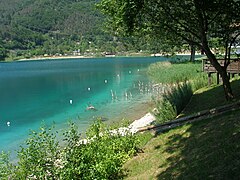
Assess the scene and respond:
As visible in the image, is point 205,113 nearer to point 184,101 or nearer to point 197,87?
point 184,101

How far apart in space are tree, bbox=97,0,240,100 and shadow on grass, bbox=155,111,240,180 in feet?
13.3

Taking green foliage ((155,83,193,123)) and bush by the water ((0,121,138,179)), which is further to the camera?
green foliage ((155,83,193,123))

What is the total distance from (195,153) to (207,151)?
365mm

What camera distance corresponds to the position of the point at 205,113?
1128 centimetres

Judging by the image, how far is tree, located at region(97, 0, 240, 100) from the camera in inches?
459

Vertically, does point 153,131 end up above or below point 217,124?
below

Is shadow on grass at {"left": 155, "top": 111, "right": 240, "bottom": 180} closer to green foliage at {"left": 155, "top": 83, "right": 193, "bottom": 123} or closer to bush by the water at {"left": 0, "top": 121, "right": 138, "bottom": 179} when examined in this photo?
bush by the water at {"left": 0, "top": 121, "right": 138, "bottom": 179}

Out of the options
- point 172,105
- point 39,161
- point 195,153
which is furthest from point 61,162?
point 172,105

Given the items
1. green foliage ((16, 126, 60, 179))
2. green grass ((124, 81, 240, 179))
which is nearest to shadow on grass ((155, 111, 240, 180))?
green grass ((124, 81, 240, 179))

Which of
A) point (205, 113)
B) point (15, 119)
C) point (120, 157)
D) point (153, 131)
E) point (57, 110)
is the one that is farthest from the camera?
point (57, 110)

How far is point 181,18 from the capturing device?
13508mm

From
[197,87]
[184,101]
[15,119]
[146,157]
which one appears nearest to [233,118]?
[146,157]

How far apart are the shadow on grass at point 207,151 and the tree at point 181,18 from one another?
4046 millimetres

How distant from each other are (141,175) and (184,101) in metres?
8.51
